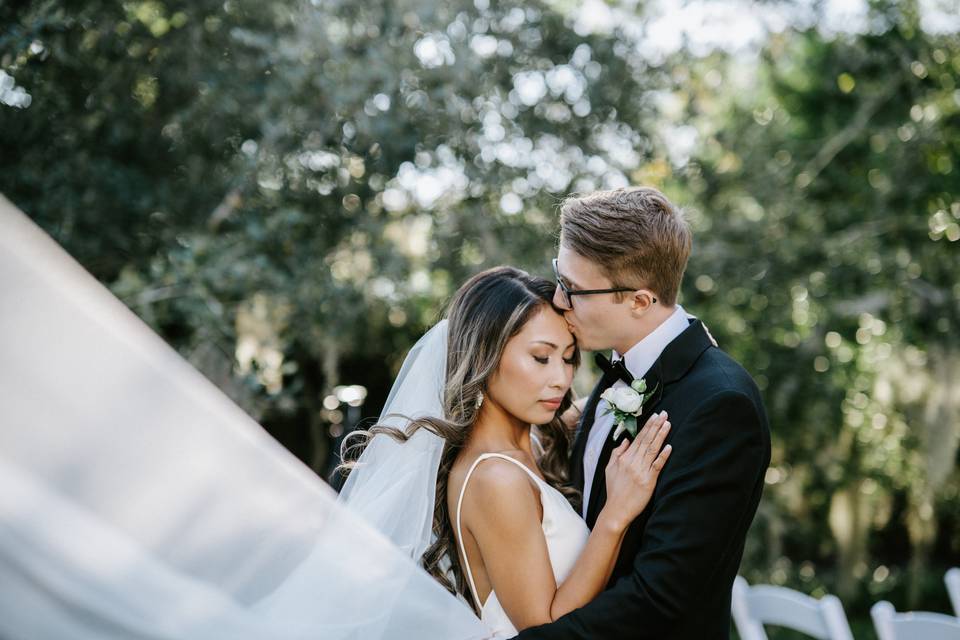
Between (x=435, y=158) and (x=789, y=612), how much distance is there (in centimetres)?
340

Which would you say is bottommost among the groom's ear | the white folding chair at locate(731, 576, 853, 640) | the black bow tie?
the white folding chair at locate(731, 576, 853, 640)

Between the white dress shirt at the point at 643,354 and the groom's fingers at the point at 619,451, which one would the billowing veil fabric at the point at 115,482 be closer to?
the groom's fingers at the point at 619,451

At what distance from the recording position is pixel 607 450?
2.66 meters

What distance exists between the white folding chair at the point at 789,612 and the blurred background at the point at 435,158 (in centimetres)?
217

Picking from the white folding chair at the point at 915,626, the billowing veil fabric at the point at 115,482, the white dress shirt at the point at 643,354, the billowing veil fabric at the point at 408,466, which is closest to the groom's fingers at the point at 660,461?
the white dress shirt at the point at 643,354

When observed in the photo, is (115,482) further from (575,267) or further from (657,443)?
(575,267)

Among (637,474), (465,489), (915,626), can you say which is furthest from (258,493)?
(915,626)

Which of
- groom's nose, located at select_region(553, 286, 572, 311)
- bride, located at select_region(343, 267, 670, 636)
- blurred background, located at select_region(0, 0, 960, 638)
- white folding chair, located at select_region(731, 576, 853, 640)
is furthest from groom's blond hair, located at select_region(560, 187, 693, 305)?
blurred background, located at select_region(0, 0, 960, 638)

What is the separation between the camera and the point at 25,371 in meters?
1.32

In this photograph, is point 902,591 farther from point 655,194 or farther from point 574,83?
point 655,194

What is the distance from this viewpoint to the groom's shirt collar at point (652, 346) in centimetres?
266

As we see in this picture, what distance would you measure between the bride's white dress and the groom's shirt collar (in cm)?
47

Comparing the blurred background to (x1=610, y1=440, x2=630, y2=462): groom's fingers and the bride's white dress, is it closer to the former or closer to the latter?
the bride's white dress

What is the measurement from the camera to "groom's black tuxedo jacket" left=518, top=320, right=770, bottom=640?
2.23 meters
